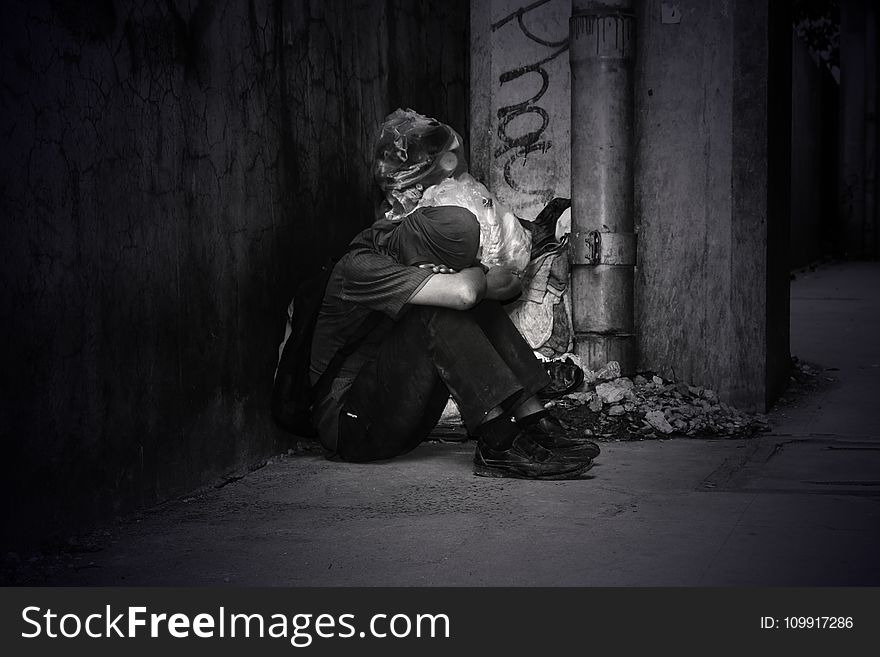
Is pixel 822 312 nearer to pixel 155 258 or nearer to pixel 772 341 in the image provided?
pixel 772 341

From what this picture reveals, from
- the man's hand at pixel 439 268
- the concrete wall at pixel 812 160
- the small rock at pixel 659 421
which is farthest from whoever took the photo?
the concrete wall at pixel 812 160

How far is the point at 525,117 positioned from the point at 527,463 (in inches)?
97.6

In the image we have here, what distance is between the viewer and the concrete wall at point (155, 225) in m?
3.35

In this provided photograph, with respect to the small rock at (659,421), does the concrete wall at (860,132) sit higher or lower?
higher

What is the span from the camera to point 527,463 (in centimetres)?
440

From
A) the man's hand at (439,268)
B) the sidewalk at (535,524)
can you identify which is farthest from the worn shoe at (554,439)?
the man's hand at (439,268)

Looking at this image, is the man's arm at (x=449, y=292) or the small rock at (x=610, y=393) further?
the small rock at (x=610, y=393)

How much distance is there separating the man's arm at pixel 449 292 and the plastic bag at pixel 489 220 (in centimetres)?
64

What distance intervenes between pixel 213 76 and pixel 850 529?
2.75m

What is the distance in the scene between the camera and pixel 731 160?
18.7 feet

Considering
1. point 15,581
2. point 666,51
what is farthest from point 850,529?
point 666,51

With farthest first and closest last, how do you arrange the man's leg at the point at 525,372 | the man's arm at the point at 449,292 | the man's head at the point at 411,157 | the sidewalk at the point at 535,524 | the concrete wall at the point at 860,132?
the concrete wall at the point at 860,132 → the man's head at the point at 411,157 → the man's leg at the point at 525,372 → the man's arm at the point at 449,292 → the sidewalk at the point at 535,524

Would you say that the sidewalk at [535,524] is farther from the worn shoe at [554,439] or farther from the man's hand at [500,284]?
the man's hand at [500,284]

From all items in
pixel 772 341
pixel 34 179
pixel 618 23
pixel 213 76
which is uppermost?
pixel 618 23
